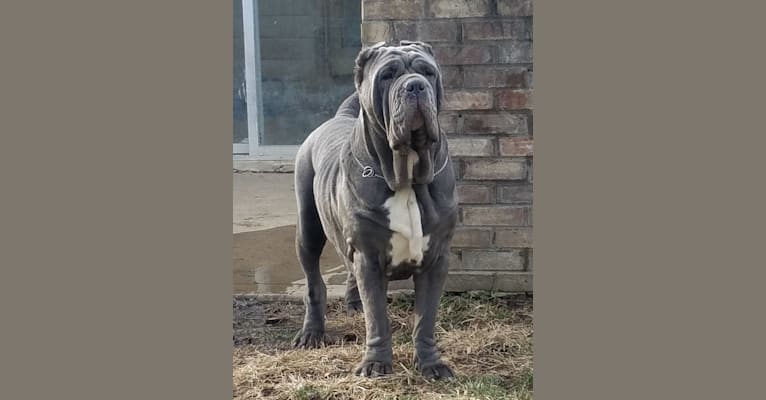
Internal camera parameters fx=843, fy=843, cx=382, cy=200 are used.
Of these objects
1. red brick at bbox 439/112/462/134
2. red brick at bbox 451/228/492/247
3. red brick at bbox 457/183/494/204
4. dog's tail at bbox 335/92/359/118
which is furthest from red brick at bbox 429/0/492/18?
red brick at bbox 451/228/492/247

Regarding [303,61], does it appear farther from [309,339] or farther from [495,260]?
[309,339]

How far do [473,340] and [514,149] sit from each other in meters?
1.10

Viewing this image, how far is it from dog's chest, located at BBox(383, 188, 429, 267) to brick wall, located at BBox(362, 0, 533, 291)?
1.29 m

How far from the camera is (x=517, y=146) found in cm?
461

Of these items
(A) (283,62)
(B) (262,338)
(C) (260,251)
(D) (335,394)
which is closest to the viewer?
(D) (335,394)

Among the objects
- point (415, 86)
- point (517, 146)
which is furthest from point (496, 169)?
point (415, 86)

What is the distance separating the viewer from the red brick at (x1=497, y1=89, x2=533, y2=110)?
4531 millimetres

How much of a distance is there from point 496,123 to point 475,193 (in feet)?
1.33

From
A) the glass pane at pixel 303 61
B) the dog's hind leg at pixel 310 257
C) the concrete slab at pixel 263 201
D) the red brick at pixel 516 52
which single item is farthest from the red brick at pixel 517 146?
the glass pane at pixel 303 61

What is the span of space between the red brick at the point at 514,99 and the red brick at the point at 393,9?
0.61 m

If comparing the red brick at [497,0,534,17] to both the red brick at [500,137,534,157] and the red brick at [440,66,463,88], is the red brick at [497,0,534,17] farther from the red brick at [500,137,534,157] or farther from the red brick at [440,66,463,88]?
the red brick at [500,137,534,157]

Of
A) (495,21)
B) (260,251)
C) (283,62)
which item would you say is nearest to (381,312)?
(495,21)

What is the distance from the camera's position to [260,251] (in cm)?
611

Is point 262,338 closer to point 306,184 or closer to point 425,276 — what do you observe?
point 306,184
